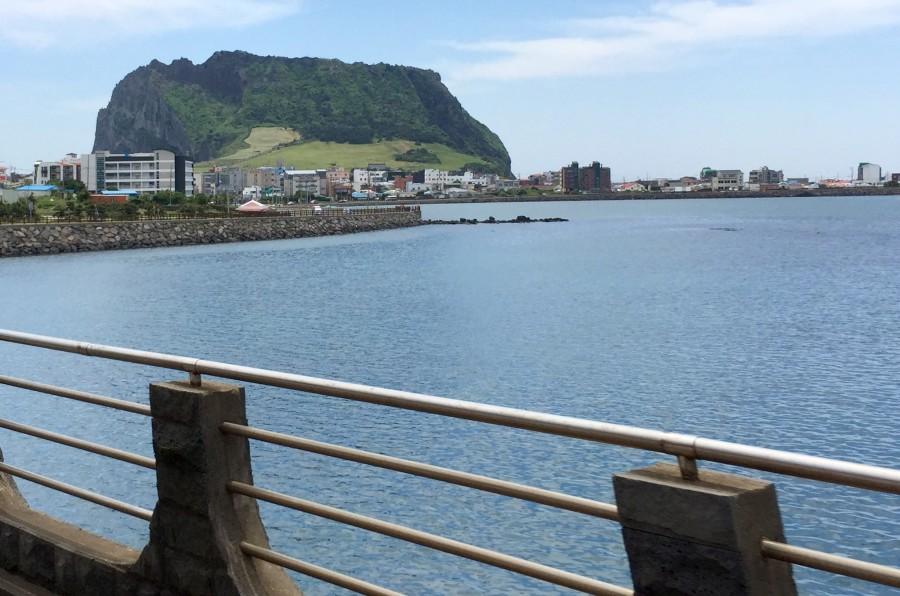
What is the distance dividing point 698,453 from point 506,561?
2.96ft

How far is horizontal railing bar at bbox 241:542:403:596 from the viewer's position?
4.11m

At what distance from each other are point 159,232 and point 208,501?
4354 inches

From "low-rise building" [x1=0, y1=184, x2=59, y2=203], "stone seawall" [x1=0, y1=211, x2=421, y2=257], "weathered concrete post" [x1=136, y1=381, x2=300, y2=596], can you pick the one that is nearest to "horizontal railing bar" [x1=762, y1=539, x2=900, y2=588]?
"weathered concrete post" [x1=136, y1=381, x2=300, y2=596]

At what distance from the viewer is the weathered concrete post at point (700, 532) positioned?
2930 mm

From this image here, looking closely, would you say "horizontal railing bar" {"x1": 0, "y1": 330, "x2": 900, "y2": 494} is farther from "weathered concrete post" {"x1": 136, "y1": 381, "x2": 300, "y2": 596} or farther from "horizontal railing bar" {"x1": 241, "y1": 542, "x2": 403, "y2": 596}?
"horizontal railing bar" {"x1": 241, "y1": 542, "x2": 403, "y2": 596}

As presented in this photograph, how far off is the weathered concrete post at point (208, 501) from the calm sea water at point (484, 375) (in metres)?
9.26

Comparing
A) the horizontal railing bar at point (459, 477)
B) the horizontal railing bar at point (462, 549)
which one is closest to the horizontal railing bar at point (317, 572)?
the horizontal railing bar at point (462, 549)

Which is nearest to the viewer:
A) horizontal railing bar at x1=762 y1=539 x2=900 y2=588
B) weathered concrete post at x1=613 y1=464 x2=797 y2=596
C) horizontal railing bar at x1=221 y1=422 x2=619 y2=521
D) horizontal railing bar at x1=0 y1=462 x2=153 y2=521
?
horizontal railing bar at x1=762 y1=539 x2=900 y2=588

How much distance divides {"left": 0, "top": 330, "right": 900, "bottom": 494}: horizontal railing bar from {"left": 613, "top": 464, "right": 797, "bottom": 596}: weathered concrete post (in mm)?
108

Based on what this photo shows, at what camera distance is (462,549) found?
12.0 ft

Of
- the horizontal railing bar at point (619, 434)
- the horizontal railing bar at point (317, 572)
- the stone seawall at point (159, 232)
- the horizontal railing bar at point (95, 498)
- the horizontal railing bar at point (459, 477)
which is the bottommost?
the stone seawall at point (159, 232)

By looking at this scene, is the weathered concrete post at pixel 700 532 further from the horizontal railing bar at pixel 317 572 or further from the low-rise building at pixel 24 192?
the low-rise building at pixel 24 192

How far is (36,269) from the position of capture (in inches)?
3000

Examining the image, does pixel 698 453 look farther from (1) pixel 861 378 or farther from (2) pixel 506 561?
(1) pixel 861 378
